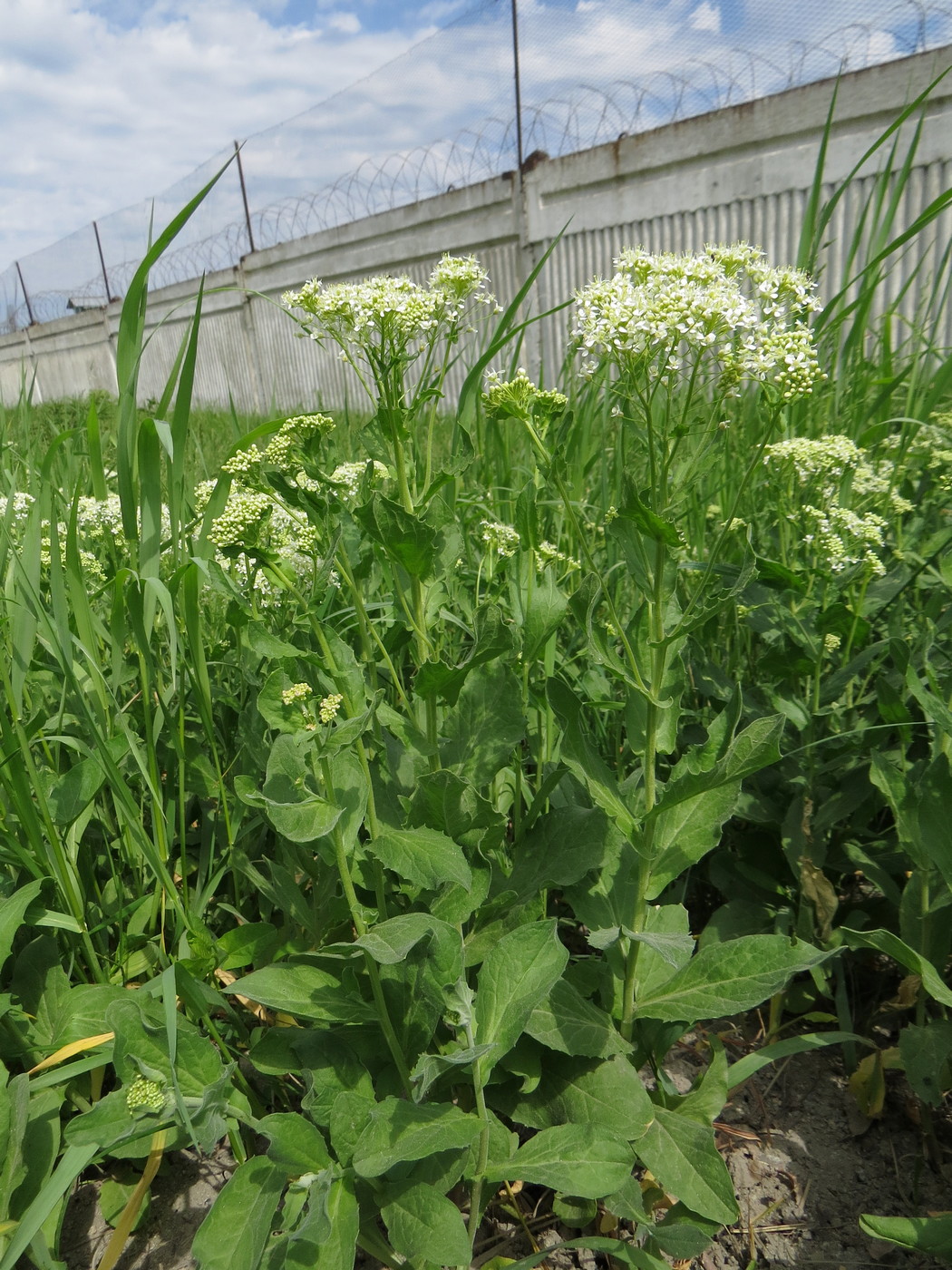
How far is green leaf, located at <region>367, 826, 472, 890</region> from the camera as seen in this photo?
102 centimetres

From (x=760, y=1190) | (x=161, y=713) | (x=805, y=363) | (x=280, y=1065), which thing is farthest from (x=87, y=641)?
(x=760, y=1190)

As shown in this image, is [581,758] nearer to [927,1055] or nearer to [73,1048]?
[927,1055]

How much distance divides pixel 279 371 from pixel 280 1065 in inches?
534

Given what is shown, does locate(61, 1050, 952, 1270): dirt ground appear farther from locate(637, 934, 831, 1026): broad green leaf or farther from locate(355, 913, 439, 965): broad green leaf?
locate(355, 913, 439, 965): broad green leaf

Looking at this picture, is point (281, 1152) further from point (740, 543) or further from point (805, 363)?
point (740, 543)

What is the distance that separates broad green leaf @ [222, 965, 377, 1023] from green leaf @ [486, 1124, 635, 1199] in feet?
0.78

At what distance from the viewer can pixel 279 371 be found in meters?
13.6

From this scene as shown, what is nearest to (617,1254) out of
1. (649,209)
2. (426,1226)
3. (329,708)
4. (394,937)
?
(426,1226)

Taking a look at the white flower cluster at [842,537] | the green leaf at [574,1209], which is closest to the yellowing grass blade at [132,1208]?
the green leaf at [574,1209]

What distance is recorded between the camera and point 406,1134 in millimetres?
958

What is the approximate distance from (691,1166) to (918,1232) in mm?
254

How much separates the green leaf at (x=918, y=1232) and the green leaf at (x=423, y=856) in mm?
608

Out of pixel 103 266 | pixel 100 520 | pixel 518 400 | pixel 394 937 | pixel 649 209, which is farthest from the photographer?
pixel 103 266

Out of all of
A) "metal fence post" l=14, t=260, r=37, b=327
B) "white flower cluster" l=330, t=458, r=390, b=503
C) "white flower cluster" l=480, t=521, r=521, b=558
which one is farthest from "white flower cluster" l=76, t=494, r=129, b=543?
"metal fence post" l=14, t=260, r=37, b=327
